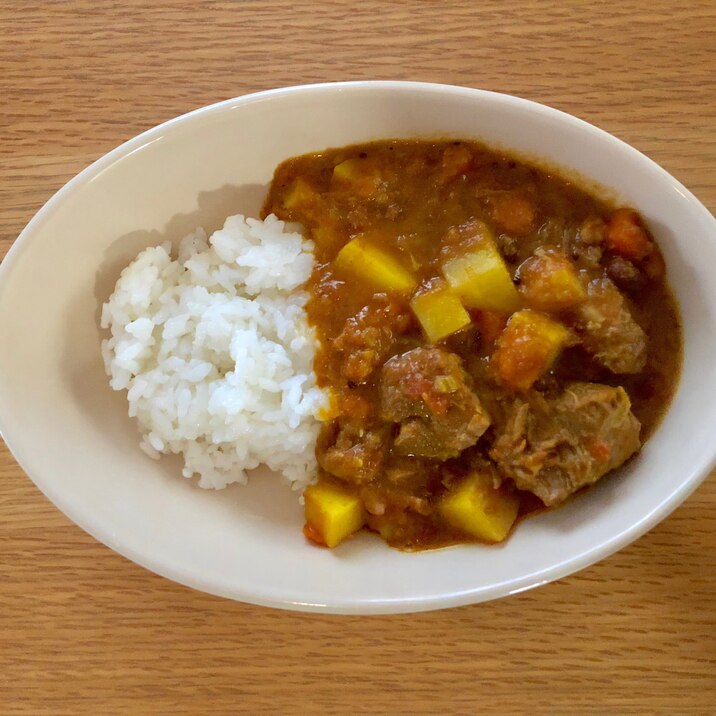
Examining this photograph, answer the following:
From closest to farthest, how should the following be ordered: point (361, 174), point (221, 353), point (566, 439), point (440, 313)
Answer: point (566, 439) < point (440, 313) < point (361, 174) < point (221, 353)

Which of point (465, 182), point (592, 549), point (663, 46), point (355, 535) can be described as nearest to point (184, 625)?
point (355, 535)

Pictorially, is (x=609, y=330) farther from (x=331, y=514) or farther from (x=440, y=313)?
(x=331, y=514)

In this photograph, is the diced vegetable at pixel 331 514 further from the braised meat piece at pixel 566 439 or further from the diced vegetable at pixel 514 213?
the diced vegetable at pixel 514 213

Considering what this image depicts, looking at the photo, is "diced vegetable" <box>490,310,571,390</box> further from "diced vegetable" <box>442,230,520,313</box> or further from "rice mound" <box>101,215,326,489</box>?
"rice mound" <box>101,215,326,489</box>

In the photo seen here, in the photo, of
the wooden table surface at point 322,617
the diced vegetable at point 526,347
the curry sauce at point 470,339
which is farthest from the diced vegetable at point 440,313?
the wooden table surface at point 322,617

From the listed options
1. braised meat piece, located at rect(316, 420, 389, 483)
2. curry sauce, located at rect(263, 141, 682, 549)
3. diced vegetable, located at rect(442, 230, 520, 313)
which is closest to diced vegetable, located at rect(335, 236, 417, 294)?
curry sauce, located at rect(263, 141, 682, 549)

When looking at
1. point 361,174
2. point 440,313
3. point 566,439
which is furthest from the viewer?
point 361,174

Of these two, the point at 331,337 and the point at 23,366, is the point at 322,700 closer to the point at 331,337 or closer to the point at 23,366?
the point at 331,337

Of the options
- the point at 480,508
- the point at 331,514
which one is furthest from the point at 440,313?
the point at 331,514
